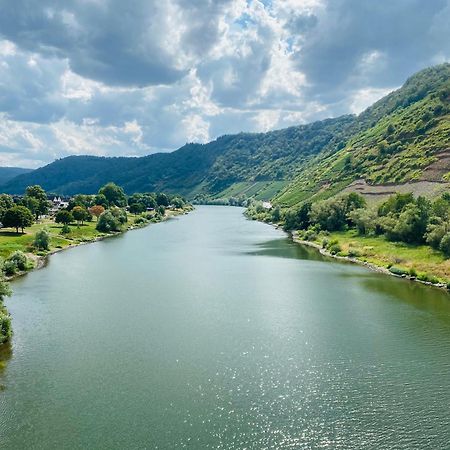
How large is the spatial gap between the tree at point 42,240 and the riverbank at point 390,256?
222ft

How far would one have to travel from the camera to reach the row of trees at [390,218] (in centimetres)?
9456

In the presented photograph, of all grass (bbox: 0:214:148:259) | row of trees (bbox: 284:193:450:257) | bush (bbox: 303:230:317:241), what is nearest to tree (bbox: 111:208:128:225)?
grass (bbox: 0:214:148:259)

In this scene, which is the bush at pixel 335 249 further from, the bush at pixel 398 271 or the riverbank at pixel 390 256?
the bush at pixel 398 271

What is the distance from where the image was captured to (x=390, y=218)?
113 m

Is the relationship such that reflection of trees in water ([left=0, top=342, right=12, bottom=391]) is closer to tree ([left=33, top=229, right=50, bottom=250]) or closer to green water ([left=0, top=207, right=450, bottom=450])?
green water ([left=0, top=207, right=450, bottom=450])

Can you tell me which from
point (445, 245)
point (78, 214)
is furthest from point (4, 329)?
point (78, 214)

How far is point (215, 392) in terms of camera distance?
38.8 metres

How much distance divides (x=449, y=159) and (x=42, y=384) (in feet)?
513

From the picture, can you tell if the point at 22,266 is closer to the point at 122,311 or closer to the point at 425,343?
the point at 122,311

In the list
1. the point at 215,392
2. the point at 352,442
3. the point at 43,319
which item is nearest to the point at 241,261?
the point at 43,319

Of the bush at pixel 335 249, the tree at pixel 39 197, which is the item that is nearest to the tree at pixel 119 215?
the tree at pixel 39 197

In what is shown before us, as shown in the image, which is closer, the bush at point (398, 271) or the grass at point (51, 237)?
the bush at point (398, 271)

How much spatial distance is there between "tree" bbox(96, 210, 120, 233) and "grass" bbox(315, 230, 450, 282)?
80.3 m

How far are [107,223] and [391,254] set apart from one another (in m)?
102
